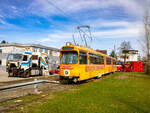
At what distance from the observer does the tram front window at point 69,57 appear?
41.3 feet

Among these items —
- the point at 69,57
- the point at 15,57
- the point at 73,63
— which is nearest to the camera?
the point at 73,63

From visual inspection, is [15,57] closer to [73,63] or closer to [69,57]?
[69,57]

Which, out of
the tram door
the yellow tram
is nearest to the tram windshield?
the yellow tram

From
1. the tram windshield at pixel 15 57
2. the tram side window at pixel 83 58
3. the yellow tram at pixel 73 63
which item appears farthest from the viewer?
the tram windshield at pixel 15 57

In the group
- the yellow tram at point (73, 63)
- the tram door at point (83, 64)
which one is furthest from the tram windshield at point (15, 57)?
the tram door at point (83, 64)

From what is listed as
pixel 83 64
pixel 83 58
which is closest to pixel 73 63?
pixel 83 64

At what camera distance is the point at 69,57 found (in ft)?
42.1

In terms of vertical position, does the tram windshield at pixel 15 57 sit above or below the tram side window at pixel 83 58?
above

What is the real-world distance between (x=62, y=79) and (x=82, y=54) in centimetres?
266

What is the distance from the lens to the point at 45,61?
23.1 meters

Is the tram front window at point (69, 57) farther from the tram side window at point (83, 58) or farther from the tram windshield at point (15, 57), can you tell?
the tram windshield at point (15, 57)

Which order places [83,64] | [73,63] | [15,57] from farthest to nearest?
[15,57]
[83,64]
[73,63]

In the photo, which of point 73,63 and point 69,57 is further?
point 69,57

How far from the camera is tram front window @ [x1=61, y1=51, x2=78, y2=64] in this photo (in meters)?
12.6
